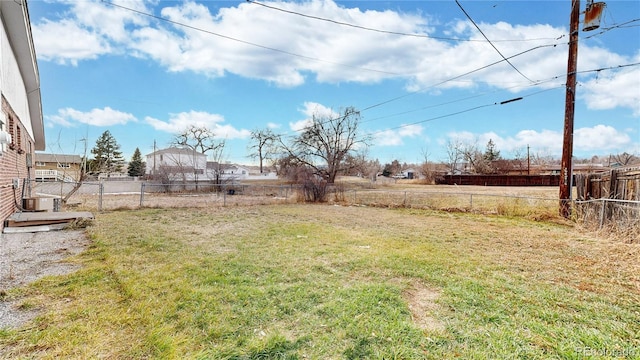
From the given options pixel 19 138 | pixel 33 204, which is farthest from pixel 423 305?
pixel 19 138

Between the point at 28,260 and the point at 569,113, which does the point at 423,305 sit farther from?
the point at 569,113

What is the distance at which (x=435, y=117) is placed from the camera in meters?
16.5

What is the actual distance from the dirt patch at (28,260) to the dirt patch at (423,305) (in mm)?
3822

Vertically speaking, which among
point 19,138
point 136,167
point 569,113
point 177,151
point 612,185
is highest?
point 177,151

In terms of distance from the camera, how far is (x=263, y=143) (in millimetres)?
38594

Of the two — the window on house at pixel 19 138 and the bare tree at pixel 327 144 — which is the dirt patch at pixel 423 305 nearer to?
the window on house at pixel 19 138

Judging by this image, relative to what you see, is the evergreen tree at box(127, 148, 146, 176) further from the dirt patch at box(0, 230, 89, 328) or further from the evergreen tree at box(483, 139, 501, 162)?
the evergreen tree at box(483, 139, 501, 162)

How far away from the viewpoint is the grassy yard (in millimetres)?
2375

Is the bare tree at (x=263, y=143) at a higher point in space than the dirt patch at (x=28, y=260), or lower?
higher

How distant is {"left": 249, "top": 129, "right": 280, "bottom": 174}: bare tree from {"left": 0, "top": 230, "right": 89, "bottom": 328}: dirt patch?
26.6 meters

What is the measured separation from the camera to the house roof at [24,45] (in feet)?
19.4

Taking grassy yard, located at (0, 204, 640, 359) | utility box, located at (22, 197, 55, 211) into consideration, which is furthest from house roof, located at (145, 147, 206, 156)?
grassy yard, located at (0, 204, 640, 359)

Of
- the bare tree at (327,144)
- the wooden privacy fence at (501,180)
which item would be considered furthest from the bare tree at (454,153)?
the bare tree at (327,144)

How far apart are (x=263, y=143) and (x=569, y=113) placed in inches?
1315
